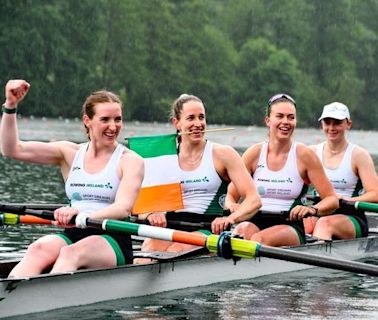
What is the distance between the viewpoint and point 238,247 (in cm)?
846

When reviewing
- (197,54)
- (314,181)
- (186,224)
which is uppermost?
(197,54)

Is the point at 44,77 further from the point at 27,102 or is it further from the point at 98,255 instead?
the point at 98,255

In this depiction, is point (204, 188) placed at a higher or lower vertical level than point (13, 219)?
higher

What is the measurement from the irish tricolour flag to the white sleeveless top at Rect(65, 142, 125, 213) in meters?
1.40

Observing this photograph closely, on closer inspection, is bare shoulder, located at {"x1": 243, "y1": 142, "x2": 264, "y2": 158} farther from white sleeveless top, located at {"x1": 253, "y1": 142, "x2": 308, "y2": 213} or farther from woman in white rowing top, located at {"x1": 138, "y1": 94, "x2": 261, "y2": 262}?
woman in white rowing top, located at {"x1": 138, "y1": 94, "x2": 261, "y2": 262}

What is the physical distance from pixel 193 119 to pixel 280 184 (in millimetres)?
1668

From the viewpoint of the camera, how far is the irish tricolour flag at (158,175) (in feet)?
35.2

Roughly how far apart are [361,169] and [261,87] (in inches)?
3124

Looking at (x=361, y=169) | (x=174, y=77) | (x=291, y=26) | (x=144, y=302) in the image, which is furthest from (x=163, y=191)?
(x=291, y=26)

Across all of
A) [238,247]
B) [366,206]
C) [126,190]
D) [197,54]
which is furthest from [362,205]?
[197,54]

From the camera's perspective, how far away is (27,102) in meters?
73.5

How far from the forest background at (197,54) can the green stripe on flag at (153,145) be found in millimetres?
62048

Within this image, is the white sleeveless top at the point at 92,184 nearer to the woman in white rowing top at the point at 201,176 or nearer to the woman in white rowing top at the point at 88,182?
the woman in white rowing top at the point at 88,182

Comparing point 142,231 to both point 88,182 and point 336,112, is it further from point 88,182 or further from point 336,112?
point 336,112
